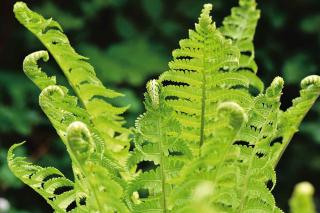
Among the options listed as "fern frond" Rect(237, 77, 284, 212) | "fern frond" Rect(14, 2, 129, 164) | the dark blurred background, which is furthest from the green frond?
the dark blurred background

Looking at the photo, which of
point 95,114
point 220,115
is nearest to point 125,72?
point 95,114

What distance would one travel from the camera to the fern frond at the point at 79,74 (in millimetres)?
880

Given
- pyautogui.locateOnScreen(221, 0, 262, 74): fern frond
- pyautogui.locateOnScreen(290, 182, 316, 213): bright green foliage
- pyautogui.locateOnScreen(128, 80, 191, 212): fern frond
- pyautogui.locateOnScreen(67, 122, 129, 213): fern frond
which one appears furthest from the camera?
pyautogui.locateOnScreen(221, 0, 262, 74): fern frond

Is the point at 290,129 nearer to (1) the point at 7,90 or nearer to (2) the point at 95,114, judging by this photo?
(2) the point at 95,114

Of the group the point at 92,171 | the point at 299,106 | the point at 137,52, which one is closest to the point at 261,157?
the point at 299,106

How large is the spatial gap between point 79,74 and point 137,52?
2.06m

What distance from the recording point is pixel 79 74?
3.05 ft

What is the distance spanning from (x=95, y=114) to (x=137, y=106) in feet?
Answer: 5.99

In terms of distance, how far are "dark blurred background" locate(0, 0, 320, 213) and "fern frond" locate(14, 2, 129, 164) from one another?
1.87 m

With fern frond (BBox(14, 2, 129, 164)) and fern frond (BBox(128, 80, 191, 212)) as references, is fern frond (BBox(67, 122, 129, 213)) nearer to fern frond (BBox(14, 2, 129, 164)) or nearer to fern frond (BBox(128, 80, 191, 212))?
fern frond (BBox(128, 80, 191, 212))

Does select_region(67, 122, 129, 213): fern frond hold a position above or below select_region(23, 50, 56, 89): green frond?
below

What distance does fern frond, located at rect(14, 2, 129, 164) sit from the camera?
0.88 metres

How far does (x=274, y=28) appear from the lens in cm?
311

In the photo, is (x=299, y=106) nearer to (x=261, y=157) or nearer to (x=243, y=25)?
(x=261, y=157)
